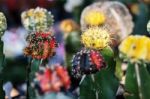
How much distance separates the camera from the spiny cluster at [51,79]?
0.73 metres

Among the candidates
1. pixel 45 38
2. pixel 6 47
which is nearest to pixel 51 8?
pixel 6 47

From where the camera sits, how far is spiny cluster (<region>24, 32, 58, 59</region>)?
34.9 inches

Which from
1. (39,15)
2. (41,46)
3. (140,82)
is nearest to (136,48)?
(140,82)

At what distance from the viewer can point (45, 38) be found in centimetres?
91

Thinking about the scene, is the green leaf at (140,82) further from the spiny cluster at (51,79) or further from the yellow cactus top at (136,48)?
the spiny cluster at (51,79)

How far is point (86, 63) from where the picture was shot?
0.82m

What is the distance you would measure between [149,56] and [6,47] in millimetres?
1064

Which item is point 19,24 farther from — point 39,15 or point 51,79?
point 51,79

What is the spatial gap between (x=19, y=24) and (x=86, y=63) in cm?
137

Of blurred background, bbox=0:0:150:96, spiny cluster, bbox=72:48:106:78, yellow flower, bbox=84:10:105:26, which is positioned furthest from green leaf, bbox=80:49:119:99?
blurred background, bbox=0:0:150:96

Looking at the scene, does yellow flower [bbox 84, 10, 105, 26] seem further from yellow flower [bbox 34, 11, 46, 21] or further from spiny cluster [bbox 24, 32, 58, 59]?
spiny cluster [bbox 24, 32, 58, 59]

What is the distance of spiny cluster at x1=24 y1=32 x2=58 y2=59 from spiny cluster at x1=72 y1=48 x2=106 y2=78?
0.08 metres

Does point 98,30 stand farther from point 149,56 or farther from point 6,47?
point 6,47

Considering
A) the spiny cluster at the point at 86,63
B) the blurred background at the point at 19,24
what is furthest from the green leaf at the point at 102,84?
the blurred background at the point at 19,24
